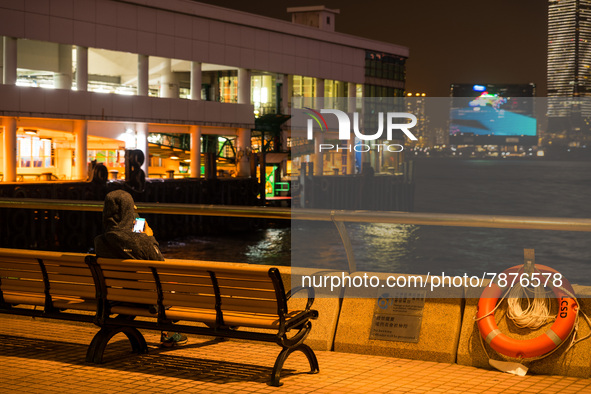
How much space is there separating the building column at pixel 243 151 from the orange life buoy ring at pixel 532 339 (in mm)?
51221

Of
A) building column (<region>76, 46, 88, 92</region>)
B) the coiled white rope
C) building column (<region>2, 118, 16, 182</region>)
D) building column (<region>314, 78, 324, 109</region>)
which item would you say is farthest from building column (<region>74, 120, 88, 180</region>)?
the coiled white rope

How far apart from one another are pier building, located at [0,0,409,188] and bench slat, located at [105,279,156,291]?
3846 cm

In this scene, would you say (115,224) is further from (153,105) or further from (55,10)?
(153,105)

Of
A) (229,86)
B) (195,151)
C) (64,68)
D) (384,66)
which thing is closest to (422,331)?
(64,68)

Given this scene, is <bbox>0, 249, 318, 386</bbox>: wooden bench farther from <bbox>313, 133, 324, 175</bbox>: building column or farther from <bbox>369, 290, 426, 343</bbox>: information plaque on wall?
<bbox>313, 133, 324, 175</bbox>: building column

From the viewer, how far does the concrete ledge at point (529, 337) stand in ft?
22.0

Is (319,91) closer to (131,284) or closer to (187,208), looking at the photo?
(187,208)

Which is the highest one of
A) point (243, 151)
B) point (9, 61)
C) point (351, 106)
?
point (351, 106)

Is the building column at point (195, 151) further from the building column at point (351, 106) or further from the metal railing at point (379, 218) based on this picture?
the metal railing at point (379, 218)

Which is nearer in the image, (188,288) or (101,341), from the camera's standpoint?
(188,288)

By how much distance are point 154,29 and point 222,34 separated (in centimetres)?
624

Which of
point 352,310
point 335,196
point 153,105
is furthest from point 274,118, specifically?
point 352,310

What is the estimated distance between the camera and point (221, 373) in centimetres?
682

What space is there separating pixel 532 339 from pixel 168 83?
5188 centimetres
